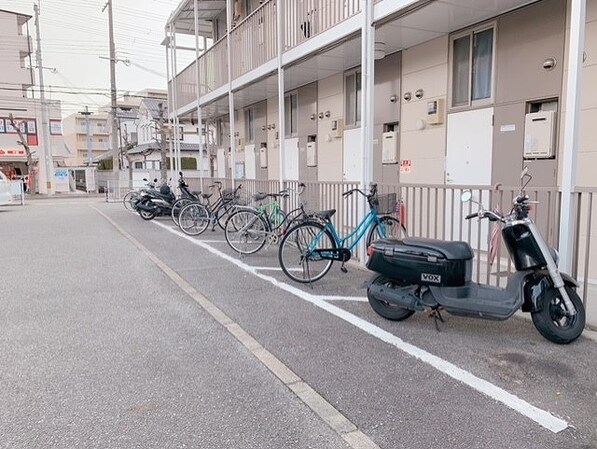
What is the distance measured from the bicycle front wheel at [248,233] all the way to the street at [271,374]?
184cm

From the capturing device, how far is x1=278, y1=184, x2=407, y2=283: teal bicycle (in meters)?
5.70

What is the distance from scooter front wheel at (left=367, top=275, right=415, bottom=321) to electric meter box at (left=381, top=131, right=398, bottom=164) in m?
4.22

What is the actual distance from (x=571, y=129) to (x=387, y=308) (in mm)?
2146

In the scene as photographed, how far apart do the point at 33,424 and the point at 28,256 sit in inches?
236

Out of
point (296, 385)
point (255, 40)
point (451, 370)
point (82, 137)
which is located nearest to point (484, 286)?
point (451, 370)

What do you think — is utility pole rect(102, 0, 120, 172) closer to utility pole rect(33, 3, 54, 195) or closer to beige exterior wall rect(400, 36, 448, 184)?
utility pole rect(33, 3, 54, 195)

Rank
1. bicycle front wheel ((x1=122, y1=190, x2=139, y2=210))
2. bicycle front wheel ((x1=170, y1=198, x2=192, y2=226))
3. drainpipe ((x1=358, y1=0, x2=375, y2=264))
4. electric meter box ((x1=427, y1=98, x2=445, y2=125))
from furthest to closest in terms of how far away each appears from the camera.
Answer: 1. bicycle front wheel ((x1=122, y1=190, x2=139, y2=210))
2. bicycle front wheel ((x1=170, y1=198, x2=192, y2=226))
3. electric meter box ((x1=427, y1=98, x2=445, y2=125))
4. drainpipe ((x1=358, y1=0, x2=375, y2=264))

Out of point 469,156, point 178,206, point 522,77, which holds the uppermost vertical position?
point 522,77

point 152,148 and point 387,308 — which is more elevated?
point 152,148

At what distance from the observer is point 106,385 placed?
3.09m

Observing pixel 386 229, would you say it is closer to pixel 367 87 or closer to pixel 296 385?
pixel 367 87

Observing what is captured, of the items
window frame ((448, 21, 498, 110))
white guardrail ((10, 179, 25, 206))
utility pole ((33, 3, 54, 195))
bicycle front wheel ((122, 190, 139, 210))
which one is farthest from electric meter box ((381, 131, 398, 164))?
utility pole ((33, 3, 54, 195))

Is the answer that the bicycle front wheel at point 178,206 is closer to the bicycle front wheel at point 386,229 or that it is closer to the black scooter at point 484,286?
the bicycle front wheel at point 386,229

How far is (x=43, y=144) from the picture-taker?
31406mm
